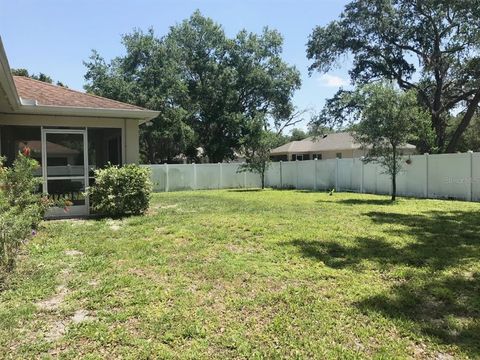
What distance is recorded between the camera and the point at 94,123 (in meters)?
10.8

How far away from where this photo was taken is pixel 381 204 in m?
13.4

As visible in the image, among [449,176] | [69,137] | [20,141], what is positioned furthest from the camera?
[449,176]

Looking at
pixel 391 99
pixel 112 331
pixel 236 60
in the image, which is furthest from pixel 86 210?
pixel 236 60

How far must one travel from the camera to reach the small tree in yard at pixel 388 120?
14125 mm

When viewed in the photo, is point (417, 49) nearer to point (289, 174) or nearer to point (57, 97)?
point (289, 174)

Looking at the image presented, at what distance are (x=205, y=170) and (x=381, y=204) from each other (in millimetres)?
12246

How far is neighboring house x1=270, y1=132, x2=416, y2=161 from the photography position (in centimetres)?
3391

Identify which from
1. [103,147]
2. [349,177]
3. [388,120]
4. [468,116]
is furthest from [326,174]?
[103,147]

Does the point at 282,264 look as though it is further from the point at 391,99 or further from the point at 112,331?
the point at 391,99

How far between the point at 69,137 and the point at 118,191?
186 centimetres

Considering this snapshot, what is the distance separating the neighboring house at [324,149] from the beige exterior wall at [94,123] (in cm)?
2303

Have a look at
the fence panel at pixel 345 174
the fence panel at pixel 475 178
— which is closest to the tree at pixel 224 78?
the fence panel at pixel 345 174

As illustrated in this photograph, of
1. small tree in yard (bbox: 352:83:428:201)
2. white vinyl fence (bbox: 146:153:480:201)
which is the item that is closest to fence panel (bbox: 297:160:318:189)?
white vinyl fence (bbox: 146:153:480:201)

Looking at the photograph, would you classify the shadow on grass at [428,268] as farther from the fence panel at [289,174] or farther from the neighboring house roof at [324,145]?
the neighboring house roof at [324,145]
